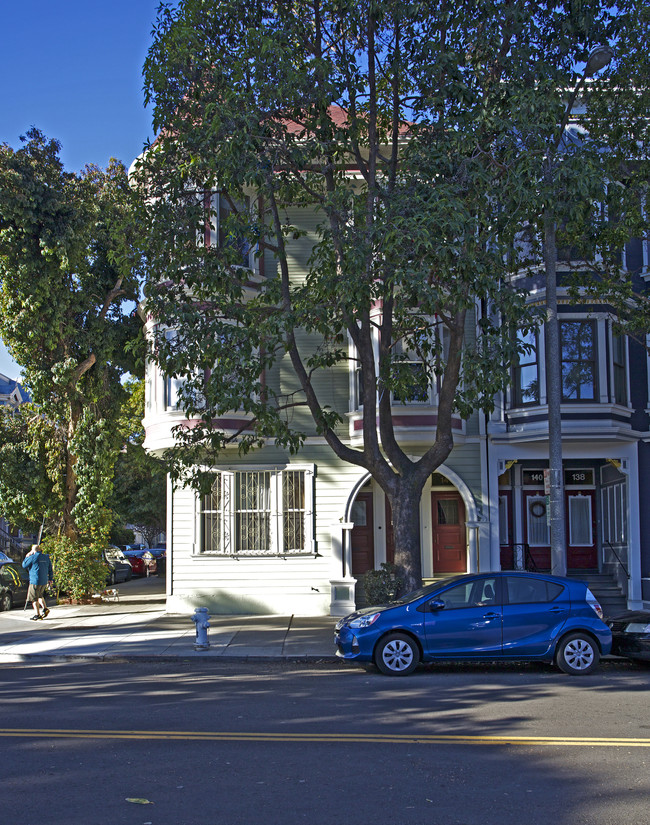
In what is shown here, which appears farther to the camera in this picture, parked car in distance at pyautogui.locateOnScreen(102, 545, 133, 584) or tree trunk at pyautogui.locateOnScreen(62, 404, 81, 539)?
parked car in distance at pyautogui.locateOnScreen(102, 545, 133, 584)

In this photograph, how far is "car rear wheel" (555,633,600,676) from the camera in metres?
11.9

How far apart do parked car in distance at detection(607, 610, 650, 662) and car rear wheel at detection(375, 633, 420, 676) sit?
3382mm

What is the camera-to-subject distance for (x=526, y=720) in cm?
873

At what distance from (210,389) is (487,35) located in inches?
281

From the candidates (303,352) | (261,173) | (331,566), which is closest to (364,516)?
(331,566)

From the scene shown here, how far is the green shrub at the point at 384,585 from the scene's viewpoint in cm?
1459

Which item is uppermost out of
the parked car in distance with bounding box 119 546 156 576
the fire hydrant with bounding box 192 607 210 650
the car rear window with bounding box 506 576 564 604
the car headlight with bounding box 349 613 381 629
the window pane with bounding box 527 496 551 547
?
the window pane with bounding box 527 496 551 547

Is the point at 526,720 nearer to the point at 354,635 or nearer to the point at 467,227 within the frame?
the point at 354,635

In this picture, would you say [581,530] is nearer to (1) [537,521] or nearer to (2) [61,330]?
(1) [537,521]

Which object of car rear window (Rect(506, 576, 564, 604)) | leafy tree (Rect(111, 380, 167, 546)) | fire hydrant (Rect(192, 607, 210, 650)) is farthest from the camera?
leafy tree (Rect(111, 380, 167, 546))

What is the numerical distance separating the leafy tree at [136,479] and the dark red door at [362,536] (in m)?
9.65

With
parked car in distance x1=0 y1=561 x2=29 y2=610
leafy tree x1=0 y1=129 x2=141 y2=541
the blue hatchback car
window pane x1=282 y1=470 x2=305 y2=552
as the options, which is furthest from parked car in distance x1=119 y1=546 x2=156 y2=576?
the blue hatchback car

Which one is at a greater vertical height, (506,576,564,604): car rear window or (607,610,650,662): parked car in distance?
(506,576,564,604): car rear window

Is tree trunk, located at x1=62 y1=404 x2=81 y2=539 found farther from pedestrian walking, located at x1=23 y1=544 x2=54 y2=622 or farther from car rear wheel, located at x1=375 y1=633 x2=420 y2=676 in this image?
car rear wheel, located at x1=375 y1=633 x2=420 y2=676
